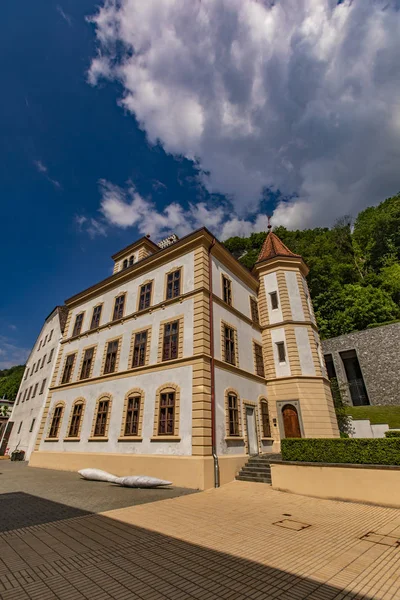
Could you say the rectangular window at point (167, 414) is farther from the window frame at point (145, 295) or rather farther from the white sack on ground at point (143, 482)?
the window frame at point (145, 295)

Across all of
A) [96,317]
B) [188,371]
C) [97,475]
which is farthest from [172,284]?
[97,475]

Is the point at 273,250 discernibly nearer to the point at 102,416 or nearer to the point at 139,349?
the point at 139,349

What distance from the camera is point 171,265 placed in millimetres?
18297

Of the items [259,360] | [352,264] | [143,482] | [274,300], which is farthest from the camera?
[352,264]

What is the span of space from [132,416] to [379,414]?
24.7 metres

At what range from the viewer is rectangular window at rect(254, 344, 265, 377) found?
19334 mm

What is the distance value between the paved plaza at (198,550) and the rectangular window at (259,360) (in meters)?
10.3

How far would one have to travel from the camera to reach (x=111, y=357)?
18969 millimetres

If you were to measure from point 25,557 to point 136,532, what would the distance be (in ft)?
7.31

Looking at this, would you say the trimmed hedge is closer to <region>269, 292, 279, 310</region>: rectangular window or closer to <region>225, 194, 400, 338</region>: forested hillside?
<region>269, 292, 279, 310</region>: rectangular window

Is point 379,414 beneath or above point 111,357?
beneath

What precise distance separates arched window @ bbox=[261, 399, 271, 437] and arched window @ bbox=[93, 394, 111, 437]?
9345 mm

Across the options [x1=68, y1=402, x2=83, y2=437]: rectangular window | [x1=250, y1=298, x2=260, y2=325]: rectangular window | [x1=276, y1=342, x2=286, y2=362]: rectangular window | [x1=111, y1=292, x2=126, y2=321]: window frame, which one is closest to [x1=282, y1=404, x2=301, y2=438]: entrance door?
[x1=276, y1=342, x2=286, y2=362]: rectangular window

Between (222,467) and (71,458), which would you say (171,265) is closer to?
(222,467)
